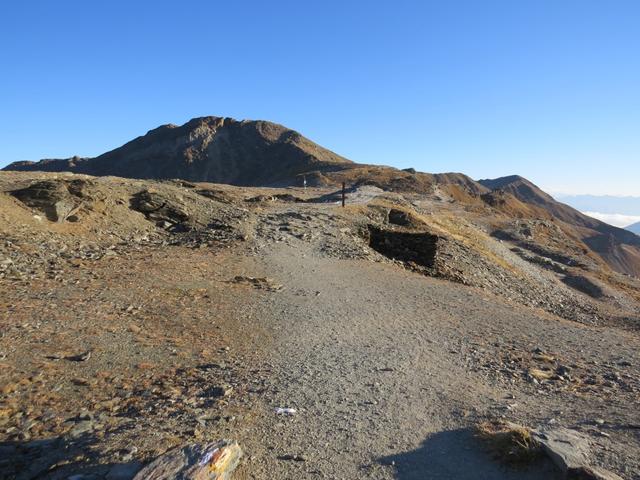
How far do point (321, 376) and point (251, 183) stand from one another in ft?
264

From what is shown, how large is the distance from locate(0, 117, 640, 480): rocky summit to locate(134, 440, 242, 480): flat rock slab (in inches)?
0.7

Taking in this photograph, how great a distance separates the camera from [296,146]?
91062 millimetres

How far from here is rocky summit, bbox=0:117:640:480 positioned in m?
4.69

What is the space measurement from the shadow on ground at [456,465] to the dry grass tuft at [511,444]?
8 centimetres

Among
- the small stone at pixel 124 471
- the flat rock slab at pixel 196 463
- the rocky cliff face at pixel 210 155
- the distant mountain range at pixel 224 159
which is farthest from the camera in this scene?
the rocky cliff face at pixel 210 155

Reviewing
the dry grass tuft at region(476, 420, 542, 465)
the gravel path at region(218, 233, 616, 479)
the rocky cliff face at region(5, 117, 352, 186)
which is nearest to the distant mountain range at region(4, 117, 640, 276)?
the rocky cliff face at region(5, 117, 352, 186)

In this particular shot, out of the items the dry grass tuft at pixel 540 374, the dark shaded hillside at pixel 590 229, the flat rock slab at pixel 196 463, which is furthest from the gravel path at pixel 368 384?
the dark shaded hillside at pixel 590 229

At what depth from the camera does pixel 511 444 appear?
4.78 m

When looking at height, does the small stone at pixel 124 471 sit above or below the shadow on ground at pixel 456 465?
below

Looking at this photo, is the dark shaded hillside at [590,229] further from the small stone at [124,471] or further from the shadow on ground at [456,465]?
the small stone at [124,471]

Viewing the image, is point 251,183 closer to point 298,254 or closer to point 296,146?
point 296,146

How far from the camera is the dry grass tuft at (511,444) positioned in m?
4.61

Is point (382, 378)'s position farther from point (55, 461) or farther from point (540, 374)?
point (55, 461)

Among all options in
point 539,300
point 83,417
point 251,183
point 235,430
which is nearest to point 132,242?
point 83,417
